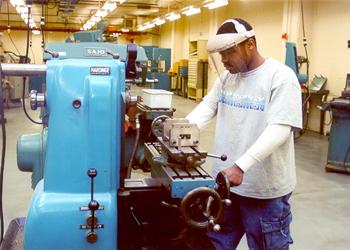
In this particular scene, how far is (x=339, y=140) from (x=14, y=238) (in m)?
3.22

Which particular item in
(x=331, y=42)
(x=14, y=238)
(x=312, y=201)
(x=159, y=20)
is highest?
(x=159, y=20)

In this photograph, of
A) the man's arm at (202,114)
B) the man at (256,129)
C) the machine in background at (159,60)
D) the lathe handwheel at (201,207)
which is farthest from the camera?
the machine in background at (159,60)

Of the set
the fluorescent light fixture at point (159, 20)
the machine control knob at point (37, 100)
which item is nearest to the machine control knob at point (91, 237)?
the machine control knob at point (37, 100)

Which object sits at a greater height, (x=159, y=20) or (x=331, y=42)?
(x=159, y=20)

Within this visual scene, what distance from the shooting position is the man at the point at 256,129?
1.28 metres

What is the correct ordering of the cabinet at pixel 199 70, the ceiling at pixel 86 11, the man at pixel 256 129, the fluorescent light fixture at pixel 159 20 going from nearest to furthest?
1. the man at pixel 256 129
2. the cabinet at pixel 199 70
3. the ceiling at pixel 86 11
4. the fluorescent light fixture at pixel 159 20

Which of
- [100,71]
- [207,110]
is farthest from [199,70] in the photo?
[100,71]

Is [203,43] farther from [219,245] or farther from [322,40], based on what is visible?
[219,245]

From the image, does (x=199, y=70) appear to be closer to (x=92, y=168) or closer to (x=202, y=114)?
(x=202, y=114)

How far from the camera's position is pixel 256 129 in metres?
A: 1.38

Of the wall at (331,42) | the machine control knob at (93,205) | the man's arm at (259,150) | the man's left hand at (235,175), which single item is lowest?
the machine control knob at (93,205)

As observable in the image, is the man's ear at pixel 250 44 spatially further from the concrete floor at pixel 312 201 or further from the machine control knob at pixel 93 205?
the concrete floor at pixel 312 201

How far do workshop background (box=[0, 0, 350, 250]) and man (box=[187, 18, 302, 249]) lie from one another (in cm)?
79

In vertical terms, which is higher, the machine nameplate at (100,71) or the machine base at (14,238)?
the machine nameplate at (100,71)
